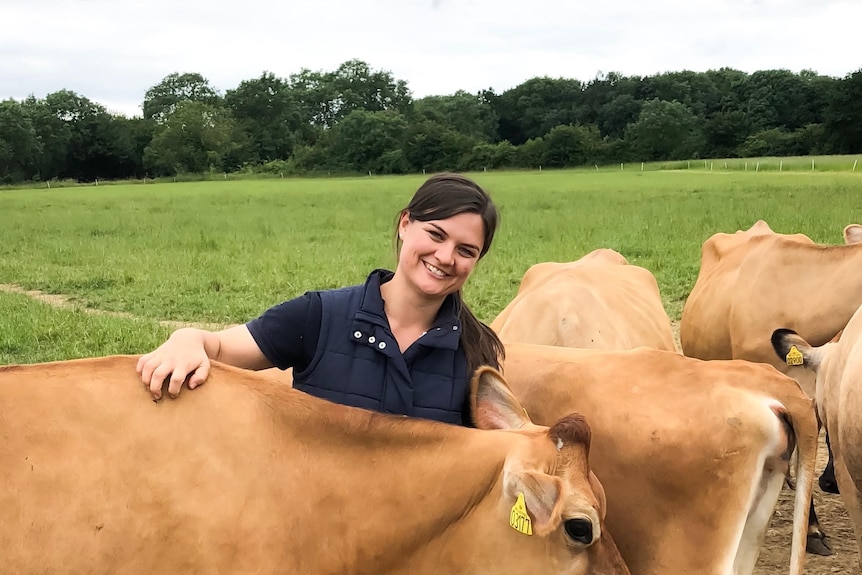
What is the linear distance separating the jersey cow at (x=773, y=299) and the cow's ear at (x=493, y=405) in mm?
3721

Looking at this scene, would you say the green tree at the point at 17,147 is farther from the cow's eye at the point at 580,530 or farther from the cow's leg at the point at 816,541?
the cow's eye at the point at 580,530

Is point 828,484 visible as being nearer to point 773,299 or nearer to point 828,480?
point 828,480

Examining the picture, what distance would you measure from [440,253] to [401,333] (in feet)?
1.10

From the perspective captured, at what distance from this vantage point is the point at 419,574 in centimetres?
238

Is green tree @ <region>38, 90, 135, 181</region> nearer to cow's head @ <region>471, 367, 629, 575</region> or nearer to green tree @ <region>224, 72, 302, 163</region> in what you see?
green tree @ <region>224, 72, 302, 163</region>

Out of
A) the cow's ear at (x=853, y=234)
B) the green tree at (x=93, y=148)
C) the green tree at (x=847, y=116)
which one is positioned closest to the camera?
the cow's ear at (x=853, y=234)

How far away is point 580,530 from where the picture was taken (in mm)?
2172

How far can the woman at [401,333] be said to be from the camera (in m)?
2.80

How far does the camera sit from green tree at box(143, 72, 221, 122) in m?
114

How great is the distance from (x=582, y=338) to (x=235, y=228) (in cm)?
1825

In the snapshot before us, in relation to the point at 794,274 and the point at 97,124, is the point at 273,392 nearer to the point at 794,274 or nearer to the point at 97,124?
the point at 794,274

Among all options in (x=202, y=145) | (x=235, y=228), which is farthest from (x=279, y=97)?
(x=235, y=228)

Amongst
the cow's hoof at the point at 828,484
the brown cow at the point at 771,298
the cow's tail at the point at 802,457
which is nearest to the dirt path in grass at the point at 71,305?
the brown cow at the point at 771,298

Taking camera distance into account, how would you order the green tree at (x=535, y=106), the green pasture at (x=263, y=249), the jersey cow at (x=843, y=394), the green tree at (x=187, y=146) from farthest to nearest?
the green tree at (x=535, y=106)
the green tree at (x=187, y=146)
the green pasture at (x=263, y=249)
the jersey cow at (x=843, y=394)
